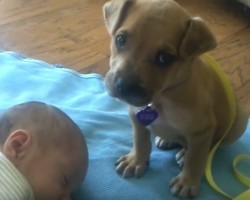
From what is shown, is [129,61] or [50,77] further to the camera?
[50,77]

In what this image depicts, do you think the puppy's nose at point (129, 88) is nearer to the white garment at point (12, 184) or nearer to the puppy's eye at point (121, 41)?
the puppy's eye at point (121, 41)

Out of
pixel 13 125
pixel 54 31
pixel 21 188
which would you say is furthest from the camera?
pixel 54 31

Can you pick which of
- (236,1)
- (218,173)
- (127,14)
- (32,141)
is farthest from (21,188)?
(236,1)

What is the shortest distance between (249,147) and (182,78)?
0.47 metres

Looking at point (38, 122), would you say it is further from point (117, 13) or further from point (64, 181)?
point (117, 13)

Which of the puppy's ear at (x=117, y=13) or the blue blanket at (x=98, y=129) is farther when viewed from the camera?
the blue blanket at (x=98, y=129)

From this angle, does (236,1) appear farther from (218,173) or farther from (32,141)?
(32,141)

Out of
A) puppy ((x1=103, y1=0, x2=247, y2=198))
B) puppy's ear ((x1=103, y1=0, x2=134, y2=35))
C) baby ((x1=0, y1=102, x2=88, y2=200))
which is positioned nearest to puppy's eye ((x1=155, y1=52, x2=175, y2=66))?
puppy ((x1=103, y1=0, x2=247, y2=198))

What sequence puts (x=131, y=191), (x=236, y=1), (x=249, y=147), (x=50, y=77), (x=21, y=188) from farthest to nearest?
(x=236, y=1)
(x=50, y=77)
(x=249, y=147)
(x=131, y=191)
(x=21, y=188)

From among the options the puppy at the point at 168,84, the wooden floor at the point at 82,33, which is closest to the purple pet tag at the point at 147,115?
the puppy at the point at 168,84

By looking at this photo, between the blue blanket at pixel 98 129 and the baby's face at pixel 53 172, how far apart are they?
17cm

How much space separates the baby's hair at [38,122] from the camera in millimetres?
1162

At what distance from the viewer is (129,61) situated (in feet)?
3.73

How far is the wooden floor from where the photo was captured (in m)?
2.04
